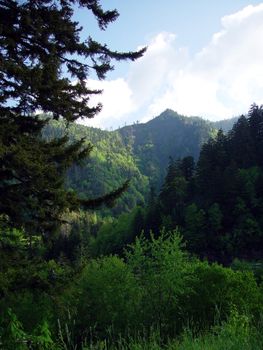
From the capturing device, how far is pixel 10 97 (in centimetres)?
894

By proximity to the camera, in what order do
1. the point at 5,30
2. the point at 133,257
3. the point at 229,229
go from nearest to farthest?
the point at 5,30 → the point at 133,257 → the point at 229,229

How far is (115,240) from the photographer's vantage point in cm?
9944

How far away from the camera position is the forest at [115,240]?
724 centimetres

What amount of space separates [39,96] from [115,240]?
92.5m

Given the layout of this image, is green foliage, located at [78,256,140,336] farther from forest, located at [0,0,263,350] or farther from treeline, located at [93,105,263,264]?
treeline, located at [93,105,263,264]

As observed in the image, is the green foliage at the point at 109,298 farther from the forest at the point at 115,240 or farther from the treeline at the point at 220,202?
the treeline at the point at 220,202

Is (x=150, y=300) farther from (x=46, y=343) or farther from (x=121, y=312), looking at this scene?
(x=46, y=343)

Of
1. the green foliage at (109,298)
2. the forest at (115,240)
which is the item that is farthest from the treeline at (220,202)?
the green foliage at (109,298)

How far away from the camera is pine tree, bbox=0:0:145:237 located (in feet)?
26.7

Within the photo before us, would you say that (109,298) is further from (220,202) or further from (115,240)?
(115,240)

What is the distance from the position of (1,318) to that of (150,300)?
3142cm

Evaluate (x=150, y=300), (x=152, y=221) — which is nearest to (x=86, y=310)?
(x=150, y=300)

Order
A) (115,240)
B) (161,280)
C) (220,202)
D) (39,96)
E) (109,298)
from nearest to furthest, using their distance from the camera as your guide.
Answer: (39,96) → (161,280) → (109,298) → (220,202) → (115,240)

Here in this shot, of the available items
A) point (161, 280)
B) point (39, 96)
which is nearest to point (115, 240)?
point (161, 280)
